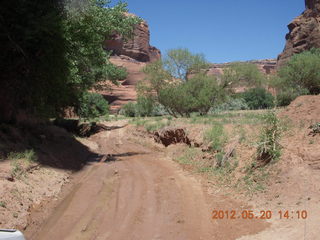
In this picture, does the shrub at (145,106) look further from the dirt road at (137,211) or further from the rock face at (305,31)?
the rock face at (305,31)

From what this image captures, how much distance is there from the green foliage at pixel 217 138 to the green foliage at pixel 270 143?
106 inches

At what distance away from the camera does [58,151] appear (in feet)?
44.6

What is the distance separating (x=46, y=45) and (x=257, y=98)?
40822 mm

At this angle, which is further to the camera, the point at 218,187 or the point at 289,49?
the point at 289,49

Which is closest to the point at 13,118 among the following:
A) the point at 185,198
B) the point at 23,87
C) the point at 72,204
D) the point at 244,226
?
the point at 23,87

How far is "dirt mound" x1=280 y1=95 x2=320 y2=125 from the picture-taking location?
1053 centimetres

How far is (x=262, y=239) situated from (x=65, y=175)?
24.2ft

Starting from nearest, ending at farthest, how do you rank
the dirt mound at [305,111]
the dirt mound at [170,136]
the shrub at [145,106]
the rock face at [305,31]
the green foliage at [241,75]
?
the dirt mound at [305,111] < the dirt mound at [170,136] < the shrub at [145,106] < the green foliage at [241,75] < the rock face at [305,31]

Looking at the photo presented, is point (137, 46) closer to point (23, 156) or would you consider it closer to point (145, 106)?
point (145, 106)

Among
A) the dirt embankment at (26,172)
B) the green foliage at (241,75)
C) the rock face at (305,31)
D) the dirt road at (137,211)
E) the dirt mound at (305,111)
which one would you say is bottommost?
the dirt road at (137,211)

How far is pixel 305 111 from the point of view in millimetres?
11359

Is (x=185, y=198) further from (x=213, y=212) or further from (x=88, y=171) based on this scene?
(x=88, y=171)

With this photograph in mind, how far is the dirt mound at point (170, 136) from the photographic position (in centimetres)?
1850

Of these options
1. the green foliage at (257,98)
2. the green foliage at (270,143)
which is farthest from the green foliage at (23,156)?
the green foliage at (257,98)
